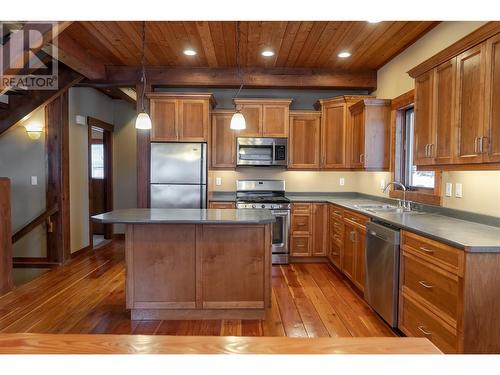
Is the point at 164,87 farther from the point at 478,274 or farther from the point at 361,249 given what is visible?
the point at 478,274

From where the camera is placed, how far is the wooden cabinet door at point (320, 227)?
15.4 ft

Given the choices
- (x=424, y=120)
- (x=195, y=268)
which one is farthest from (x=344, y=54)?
(x=195, y=268)

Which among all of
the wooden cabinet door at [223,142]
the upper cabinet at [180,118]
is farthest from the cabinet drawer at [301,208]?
the upper cabinet at [180,118]

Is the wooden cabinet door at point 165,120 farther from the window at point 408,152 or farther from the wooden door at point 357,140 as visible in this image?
the window at point 408,152

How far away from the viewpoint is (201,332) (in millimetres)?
2650

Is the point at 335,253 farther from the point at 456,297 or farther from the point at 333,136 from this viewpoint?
the point at 456,297

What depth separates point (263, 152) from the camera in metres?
4.86

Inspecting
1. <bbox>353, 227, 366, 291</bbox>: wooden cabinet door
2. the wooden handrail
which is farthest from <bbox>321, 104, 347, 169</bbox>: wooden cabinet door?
the wooden handrail

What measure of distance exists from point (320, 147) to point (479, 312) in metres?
3.38

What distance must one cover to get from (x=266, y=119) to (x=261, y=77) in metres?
0.61

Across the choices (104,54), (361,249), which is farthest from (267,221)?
(104,54)

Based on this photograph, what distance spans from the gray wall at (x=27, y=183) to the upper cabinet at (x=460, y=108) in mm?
4667

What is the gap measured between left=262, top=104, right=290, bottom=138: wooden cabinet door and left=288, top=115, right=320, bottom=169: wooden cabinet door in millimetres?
141

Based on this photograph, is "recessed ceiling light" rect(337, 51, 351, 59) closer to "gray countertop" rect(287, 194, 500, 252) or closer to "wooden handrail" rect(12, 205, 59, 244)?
"gray countertop" rect(287, 194, 500, 252)
